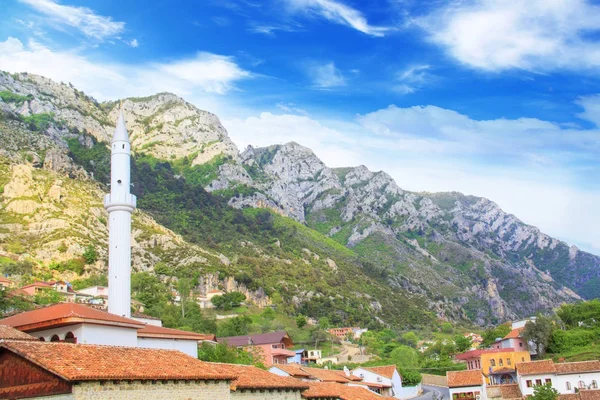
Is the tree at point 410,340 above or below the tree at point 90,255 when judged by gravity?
below

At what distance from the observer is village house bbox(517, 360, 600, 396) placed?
6219 centimetres

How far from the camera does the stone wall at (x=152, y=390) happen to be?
18.4 meters

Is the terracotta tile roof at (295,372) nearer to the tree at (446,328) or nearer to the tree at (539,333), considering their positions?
the tree at (539,333)

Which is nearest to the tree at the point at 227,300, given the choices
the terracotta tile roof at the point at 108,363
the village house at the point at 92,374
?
the terracotta tile roof at the point at 108,363

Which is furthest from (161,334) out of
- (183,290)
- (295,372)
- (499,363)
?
(183,290)

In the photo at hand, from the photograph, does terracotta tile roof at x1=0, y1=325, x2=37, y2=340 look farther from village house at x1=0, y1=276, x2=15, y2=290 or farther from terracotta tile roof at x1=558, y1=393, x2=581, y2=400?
village house at x1=0, y1=276, x2=15, y2=290

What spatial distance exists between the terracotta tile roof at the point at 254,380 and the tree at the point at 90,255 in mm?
80589

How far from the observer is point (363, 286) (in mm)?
165500

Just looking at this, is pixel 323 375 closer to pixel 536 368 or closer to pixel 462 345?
pixel 536 368

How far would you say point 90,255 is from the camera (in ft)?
341

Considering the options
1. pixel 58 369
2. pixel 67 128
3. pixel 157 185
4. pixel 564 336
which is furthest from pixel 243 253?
pixel 58 369

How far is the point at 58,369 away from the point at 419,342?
114437mm

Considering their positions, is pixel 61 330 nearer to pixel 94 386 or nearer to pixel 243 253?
pixel 94 386

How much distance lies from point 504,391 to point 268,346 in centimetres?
2743
